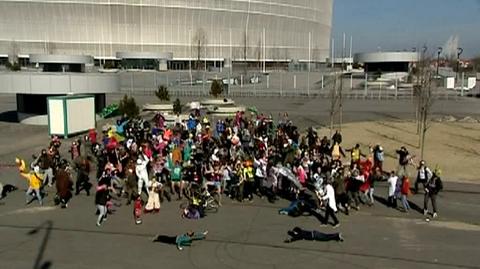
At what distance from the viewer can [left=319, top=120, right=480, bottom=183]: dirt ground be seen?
21.4 meters

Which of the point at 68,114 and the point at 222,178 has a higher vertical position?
the point at 68,114

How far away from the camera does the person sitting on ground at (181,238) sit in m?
12.1

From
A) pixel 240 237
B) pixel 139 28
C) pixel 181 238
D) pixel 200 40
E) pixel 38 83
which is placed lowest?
pixel 240 237

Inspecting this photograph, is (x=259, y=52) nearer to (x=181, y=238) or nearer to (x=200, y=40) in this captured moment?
(x=200, y=40)

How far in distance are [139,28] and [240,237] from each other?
331 ft

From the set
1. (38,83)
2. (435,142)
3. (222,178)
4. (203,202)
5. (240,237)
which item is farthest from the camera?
(38,83)

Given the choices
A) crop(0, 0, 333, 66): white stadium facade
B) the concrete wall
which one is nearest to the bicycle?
the concrete wall

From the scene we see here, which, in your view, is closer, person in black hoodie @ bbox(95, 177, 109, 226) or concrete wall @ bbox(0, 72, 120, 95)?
person in black hoodie @ bbox(95, 177, 109, 226)

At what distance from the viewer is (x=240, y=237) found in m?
13.0

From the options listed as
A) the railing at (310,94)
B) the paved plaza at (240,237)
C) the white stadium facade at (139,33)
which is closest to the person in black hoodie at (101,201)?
the paved plaza at (240,237)

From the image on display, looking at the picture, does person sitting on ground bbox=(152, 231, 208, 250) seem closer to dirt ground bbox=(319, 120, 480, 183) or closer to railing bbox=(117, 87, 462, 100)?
dirt ground bbox=(319, 120, 480, 183)

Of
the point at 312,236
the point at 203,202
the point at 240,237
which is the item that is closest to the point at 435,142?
the point at 203,202

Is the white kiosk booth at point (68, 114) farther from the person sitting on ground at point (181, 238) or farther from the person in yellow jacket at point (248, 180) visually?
the person sitting on ground at point (181, 238)

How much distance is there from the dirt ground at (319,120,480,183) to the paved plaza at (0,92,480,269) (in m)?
3.49
